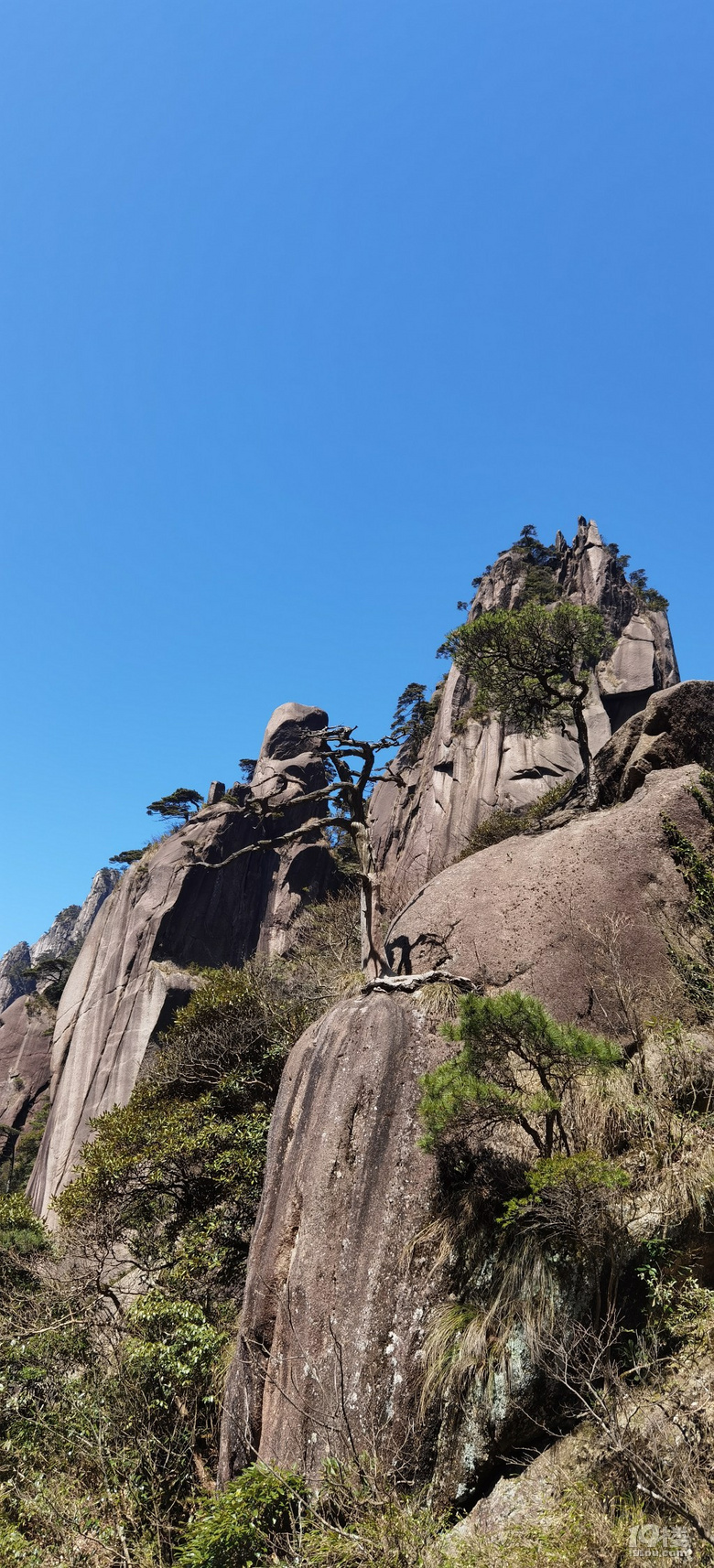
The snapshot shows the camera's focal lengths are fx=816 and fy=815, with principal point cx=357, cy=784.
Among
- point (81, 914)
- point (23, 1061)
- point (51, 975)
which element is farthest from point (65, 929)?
point (23, 1061)

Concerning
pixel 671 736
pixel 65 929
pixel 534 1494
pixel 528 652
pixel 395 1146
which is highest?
pixel 65 929

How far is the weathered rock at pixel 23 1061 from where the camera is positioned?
4128cm

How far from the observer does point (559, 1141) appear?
708cm

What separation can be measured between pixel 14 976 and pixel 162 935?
2269 inches

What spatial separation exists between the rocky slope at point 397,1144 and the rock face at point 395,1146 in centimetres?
2

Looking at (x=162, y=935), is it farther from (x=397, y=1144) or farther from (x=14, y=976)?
(x=14, y=976)

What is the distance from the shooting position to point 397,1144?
7750 millimetres

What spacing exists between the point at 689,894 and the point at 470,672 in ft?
29.7

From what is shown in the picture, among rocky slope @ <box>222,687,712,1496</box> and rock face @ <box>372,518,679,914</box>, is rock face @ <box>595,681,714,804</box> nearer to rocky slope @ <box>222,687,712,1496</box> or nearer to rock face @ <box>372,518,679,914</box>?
rocky slope @ <box>222,687,712,1496</box>

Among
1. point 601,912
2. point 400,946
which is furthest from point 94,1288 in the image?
point 601,912

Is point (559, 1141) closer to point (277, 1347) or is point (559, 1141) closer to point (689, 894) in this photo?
point (277, 1347)

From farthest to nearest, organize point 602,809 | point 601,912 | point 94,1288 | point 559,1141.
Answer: point 602,809
point 94,1288
point 601,912
point 559,1141

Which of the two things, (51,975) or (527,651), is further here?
(51,975)

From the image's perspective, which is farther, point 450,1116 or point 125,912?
point 125,912
